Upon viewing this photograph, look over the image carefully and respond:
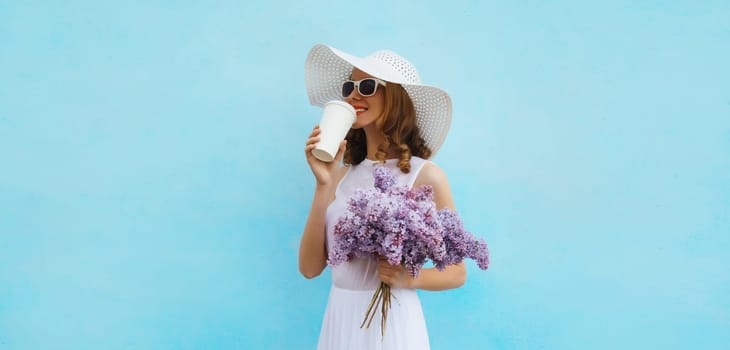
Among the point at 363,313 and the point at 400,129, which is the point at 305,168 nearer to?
the point at 400,129

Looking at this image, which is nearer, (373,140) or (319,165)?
(319,165)

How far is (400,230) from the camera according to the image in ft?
4.30

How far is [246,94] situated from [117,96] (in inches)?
16.7

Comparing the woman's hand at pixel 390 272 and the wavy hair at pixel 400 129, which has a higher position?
the wavy hair at pixel 400 129

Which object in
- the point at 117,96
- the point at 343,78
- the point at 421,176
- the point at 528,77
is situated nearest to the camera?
the point at 421,176

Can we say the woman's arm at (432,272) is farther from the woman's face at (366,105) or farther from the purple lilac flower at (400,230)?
the woman's face at (366,105)

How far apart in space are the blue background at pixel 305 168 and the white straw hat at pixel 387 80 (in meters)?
0.27

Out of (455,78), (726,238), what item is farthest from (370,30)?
(726,238)

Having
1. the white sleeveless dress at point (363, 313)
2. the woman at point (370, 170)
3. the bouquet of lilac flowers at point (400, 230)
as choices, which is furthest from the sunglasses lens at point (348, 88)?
the bouquet of lilac flowers at point (400, 230)

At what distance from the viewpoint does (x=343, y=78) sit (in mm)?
1969

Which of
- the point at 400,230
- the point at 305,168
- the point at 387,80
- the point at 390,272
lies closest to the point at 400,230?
the point at 400,230

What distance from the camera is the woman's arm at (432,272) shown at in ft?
4.96

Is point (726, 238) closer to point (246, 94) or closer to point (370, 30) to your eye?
point (370, 30)

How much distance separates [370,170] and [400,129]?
0.48 ft
